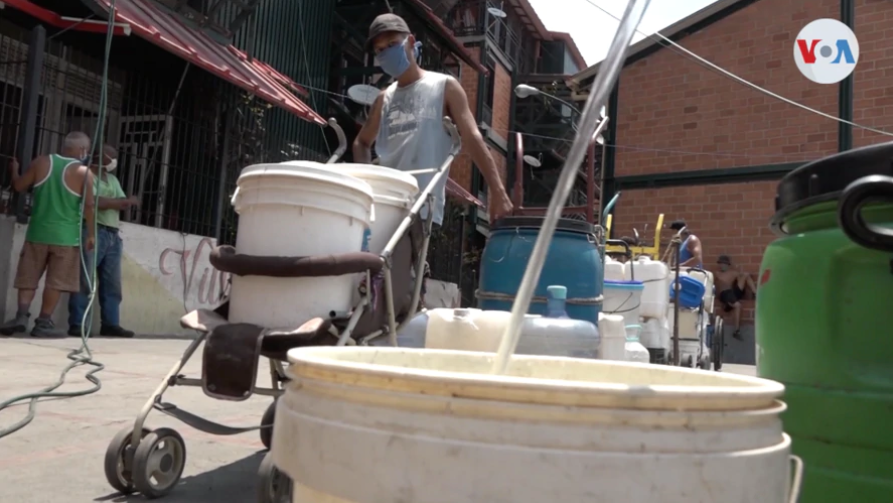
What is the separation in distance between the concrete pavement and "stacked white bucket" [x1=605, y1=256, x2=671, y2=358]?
12.1ft

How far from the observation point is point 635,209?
13.1 metres

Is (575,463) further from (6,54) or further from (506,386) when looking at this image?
(6,54)

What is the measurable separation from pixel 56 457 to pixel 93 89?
23.2ft

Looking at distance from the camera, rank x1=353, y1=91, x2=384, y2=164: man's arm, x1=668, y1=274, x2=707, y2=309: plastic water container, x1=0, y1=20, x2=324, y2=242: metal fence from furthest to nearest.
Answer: x1=0, y1=20, x2=324, y2=242: metal fence → x1=668, y1=274, x2=707, y2=309: plastic water container → x1=353, y1=91, x2=384, y2=164: man's arm

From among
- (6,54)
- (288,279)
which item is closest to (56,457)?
(288,279)

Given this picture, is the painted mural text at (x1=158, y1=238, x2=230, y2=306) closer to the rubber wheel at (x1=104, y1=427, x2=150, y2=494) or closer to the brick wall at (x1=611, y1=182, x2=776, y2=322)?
the rubber wheel at (x1=104, y1=427, x2=150, y2=494)

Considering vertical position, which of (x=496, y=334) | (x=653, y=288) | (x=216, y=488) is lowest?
(x=216, y=488)

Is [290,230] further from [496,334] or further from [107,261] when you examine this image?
[107,261]

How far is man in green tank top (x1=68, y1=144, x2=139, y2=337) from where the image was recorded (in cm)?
694

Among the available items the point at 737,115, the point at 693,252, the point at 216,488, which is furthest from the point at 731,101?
the point at 216,488

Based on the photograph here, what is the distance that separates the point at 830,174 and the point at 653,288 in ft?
17.6

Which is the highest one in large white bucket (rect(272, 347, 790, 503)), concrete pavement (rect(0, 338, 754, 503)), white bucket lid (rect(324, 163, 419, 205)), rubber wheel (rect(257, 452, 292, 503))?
white bucket lid (rect(324, 163, 419, 205))

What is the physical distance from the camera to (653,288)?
6.92 m

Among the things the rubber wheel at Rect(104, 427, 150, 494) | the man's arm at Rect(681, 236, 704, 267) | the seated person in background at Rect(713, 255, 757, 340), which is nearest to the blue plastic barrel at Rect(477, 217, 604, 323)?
the rubber wheel at Rect(104, 427, 150, 494)
